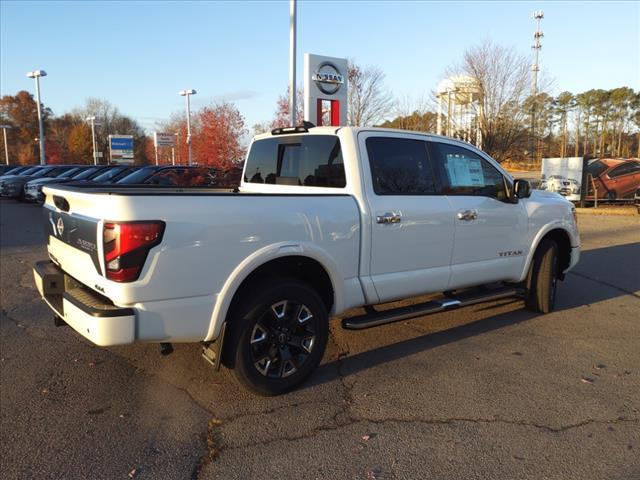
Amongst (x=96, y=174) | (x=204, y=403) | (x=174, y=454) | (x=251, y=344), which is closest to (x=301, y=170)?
(x=251, y=344)

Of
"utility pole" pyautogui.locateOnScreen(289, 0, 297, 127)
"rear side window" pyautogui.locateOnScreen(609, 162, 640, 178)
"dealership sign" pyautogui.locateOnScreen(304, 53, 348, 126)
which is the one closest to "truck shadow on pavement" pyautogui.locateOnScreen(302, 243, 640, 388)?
"dealership sign" pyautogui.locateOnScreen(304, 53, 348, 126)

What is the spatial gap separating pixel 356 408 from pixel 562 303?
407cm

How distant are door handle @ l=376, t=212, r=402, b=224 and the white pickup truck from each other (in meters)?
0.02

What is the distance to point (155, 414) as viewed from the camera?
11.6 feet

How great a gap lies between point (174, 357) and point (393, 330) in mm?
2209

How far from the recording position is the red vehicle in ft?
66.1

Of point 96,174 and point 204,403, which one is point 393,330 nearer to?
point 204,403

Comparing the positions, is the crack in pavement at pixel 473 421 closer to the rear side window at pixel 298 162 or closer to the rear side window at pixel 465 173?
the rear side window at pixel 298 162

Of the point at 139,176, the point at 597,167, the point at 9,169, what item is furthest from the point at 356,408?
A: the point at 9,169

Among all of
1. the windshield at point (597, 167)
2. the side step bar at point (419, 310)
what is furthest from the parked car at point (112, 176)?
the windshield at point (597, 167)

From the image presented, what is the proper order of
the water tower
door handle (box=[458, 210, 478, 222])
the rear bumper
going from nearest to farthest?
the rear bumper
door handle (box=[458, 210, 478, 222])
the water tower

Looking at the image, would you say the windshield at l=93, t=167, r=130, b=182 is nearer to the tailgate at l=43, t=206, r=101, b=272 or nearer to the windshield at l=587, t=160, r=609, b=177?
the tailgate at l=43, t=206, r=101, b=272

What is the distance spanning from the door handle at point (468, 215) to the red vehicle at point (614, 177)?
701 inches

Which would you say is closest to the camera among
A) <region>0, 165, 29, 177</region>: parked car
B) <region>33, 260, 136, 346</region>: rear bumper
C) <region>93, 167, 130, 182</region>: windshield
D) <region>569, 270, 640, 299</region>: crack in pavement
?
<region>33, 260, 136, 346</region>: rear bumper
